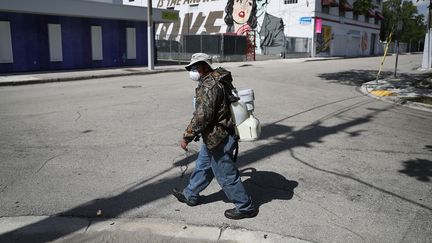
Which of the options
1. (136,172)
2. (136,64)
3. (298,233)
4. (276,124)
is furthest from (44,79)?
(298,233)

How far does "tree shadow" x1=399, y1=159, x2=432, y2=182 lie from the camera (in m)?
5.61

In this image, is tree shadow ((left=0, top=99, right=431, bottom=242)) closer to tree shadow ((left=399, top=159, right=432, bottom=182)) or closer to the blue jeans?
the blue jeans

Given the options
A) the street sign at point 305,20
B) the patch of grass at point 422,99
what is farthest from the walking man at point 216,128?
the street sign at point 305,20

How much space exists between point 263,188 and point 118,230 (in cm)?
188

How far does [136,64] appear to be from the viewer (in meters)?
25.5

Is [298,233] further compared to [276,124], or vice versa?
[276,124]

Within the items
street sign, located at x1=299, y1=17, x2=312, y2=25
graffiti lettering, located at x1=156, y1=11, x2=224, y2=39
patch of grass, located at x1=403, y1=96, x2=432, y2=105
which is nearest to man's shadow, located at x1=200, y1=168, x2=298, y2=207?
patch of grass, located at x1=403, y1=96, x2=432, y2=105

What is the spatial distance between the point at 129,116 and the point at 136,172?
3.83 m

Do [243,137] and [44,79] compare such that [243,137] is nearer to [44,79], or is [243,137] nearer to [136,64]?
[44,79]

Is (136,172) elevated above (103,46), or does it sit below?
below

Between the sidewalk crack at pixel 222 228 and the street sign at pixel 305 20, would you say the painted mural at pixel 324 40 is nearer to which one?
the street sign at pixel 305 20

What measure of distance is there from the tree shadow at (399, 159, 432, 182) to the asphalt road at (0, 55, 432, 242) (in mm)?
14

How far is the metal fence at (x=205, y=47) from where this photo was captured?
32284 mm

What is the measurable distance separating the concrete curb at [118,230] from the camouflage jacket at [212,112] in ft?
2.71
